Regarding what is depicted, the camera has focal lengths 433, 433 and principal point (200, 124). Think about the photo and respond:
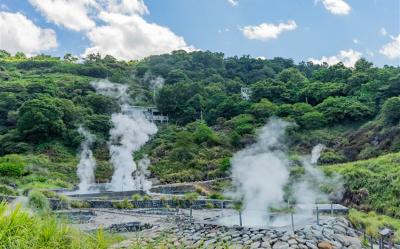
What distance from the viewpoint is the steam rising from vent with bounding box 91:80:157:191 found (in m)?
24.8

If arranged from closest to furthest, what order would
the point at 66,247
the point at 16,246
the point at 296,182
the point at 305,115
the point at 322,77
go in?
1. the point at 16,246
2. the point at 66,247
3. the point at 296,182
4. the point at 305,115
5. the point at 322,77

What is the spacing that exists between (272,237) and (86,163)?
20580 mm

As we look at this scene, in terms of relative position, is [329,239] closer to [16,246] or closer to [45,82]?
[16,246]

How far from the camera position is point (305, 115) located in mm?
29328

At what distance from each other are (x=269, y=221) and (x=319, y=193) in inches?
212

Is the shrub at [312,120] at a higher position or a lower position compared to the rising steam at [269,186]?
higher

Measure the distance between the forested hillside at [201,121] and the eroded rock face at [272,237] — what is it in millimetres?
8448

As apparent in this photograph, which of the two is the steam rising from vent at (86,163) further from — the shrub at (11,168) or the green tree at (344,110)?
the green tree at (344,110)

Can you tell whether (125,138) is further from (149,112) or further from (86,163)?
(149,112)

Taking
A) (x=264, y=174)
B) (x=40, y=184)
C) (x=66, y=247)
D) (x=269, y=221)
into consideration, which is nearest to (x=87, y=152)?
(x=40, y=184)

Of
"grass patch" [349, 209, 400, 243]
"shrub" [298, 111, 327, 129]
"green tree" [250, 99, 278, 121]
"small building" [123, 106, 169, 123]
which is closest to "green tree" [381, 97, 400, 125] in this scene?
"shrub" [298, 111, 327, 129]

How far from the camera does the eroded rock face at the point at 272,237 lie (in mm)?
7992

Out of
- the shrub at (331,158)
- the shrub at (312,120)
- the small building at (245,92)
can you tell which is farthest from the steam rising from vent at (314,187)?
the small building at (245,92)

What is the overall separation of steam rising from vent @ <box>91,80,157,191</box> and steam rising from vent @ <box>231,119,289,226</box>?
598cm
